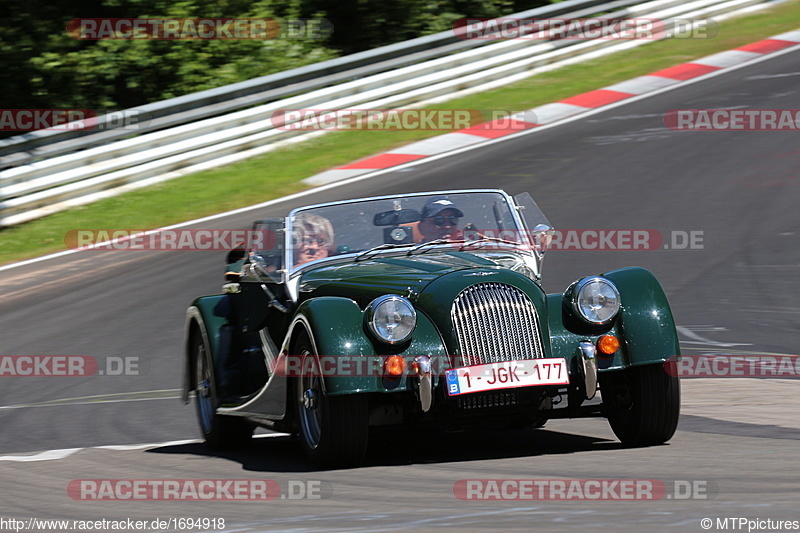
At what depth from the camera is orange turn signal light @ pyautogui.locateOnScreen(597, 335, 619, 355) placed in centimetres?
591

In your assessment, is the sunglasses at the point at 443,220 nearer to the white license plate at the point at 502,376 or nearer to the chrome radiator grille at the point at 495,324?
the chrome radiator grille at the point at 495,324

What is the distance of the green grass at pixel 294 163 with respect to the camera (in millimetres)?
14281

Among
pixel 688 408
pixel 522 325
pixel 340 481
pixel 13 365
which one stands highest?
pixel 522 325

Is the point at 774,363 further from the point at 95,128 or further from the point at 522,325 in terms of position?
the point at 95,128

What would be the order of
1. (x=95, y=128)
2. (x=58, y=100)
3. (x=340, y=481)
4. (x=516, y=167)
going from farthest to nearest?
(x=58, y=100), (x=95, y=128), (x=516, y=167), (x=340, y=481)

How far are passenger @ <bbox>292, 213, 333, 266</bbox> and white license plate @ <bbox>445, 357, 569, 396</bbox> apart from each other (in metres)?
1.58

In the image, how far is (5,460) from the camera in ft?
22.3

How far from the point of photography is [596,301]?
19.8 ft

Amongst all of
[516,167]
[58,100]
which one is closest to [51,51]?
[58,100]

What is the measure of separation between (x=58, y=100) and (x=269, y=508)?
15.6 metres
